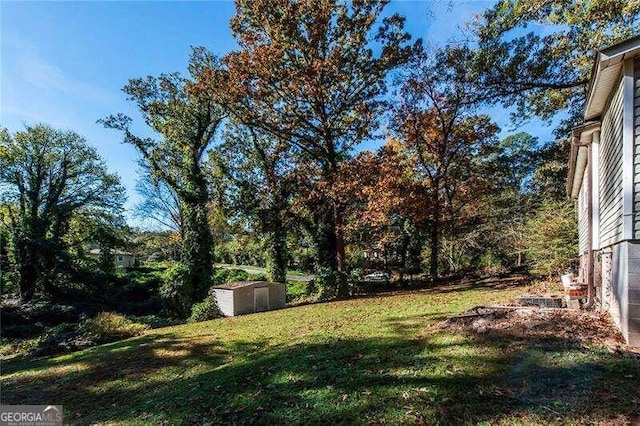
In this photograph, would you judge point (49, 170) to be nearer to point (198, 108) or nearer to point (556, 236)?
point (198, 108)

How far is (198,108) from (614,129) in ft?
60.8

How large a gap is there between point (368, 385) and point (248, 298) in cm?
1124

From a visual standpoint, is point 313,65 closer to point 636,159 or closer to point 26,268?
point 636,159

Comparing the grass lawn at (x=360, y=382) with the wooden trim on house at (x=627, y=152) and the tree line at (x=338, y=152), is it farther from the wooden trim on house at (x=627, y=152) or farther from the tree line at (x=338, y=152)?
the tree line at (x=338, y=152)

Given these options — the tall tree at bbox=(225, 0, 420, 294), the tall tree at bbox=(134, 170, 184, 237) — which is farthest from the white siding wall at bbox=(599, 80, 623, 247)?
the tall tree at bbox=(134, 170, 184, 237)

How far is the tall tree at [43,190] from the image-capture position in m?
20.5

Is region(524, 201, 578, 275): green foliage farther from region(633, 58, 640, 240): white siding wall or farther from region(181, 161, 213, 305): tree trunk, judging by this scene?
region(181, 161, 213, 305): tree trunk

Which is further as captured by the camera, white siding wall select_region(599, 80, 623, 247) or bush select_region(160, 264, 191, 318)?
bush select_region(160, 264, 191, 318)

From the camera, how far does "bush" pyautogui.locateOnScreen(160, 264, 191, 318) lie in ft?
54.3

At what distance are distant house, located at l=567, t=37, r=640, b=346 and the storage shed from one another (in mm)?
11513

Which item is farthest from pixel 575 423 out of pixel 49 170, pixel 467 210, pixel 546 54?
pixel 49 170

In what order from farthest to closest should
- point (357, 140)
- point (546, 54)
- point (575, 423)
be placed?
point (357, 140)
point (546, 54)
point (575, 423)

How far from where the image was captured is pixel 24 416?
4531 millimetres

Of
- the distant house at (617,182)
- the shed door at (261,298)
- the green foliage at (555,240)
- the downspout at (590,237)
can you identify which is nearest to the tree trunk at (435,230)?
the green foliage at (555,240)
